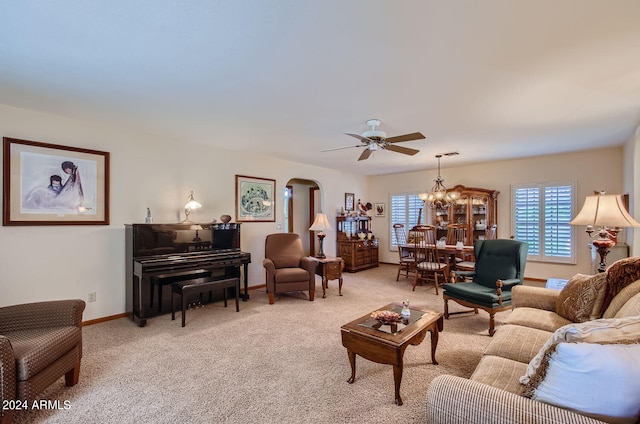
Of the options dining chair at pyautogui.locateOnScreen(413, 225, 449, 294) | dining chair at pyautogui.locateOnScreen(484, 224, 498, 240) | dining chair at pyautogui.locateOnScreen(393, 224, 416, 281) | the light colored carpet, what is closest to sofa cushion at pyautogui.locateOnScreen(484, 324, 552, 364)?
the light colored carpet

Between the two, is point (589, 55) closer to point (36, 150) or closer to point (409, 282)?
point (409, 282)

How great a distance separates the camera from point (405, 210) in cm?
762

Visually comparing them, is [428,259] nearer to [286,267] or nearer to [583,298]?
[286,267]

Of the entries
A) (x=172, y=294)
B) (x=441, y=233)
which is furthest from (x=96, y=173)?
(x=441, y=233)

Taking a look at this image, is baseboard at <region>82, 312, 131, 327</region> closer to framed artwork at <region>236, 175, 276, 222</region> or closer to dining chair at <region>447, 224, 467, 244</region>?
framed artwork at <region>236, 175, 276, 222</region>

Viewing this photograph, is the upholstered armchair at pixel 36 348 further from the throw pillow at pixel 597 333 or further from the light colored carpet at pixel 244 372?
the throw pillow at pixel 597 333

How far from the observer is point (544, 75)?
245 centimetres

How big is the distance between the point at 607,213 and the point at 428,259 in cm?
327

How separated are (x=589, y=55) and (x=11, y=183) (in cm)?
529

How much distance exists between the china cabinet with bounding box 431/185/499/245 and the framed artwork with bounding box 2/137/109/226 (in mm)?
6128

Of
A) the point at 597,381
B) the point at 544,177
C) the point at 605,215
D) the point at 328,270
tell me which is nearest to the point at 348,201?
the point at 328,270

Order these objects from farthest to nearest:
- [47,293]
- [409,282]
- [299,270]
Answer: [409,282], [299,270], [47,293]

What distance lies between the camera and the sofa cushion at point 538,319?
232cm

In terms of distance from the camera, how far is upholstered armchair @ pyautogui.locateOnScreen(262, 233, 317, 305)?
14.8ft
